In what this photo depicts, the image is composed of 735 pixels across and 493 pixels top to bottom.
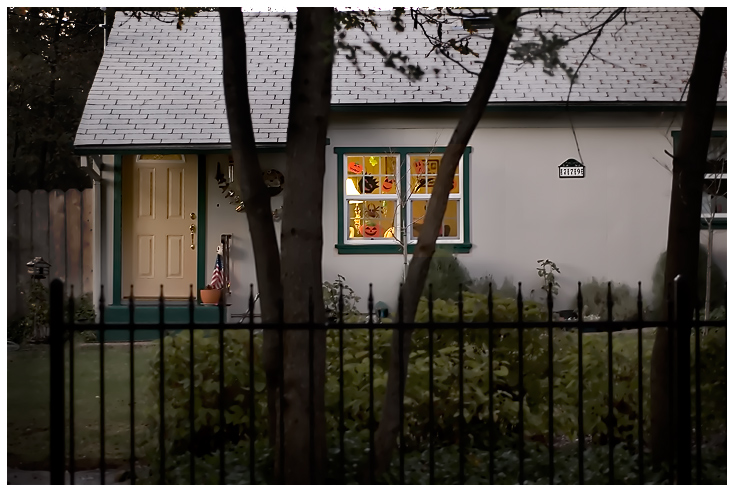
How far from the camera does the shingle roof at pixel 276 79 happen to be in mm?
4812

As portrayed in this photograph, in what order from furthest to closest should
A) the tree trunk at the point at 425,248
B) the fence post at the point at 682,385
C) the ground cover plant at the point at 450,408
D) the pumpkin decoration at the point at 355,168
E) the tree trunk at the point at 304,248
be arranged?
the pumpkin decoration at the point at 355,168, the ground cover plant at the point at 450,408, the tree trunk at the point at 425,248, the tree trunk at the point at 304,248, the fence post at the point at 682,385

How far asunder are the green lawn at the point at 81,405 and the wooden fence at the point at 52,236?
1.44 feet

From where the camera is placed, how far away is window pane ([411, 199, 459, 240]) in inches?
185

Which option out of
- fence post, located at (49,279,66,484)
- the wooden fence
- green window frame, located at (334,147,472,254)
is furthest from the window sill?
fence post, located at (49,279,66,484)

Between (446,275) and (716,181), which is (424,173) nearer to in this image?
(446,275)

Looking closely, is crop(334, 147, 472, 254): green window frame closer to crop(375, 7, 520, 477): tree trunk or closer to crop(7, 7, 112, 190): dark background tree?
crop(375, 7, 520, 477): tree trunk

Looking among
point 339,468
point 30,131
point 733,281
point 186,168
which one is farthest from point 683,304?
point 30,131

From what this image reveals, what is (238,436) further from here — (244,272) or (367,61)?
(367,61)

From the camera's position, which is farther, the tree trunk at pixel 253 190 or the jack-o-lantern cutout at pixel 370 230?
the jack-o-lantern cutout at pixel 370 230

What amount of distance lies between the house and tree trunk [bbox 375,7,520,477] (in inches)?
30.9

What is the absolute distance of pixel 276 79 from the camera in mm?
5117

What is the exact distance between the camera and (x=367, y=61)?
506 centimetres

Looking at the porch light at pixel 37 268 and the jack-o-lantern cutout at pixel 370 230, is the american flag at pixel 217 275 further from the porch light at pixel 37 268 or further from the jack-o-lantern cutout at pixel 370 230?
the porch light at pixel 37 268

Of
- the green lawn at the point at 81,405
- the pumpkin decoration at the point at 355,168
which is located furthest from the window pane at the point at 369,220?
the green lawn at the point at 81,405
